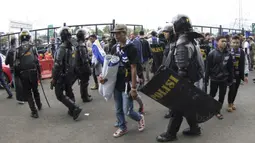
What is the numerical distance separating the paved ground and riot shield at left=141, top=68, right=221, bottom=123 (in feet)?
2.24

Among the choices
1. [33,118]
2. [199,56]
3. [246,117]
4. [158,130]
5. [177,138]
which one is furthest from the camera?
[33,118]

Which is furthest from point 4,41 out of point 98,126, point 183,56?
point 183,56

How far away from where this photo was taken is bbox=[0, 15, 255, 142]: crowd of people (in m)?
3.95

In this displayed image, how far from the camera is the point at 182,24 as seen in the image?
12.8 ft

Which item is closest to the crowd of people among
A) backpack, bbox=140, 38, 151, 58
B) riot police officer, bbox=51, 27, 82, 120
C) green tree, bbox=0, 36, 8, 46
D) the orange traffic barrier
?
riot police officer, bbox=51, 27, 82, 120

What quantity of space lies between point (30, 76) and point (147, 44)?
4336 millimetres

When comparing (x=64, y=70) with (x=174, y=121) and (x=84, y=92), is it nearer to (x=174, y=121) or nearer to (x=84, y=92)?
(x=84, y=92)

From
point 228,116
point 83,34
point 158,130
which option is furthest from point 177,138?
point 83,34

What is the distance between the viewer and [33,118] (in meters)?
5.81

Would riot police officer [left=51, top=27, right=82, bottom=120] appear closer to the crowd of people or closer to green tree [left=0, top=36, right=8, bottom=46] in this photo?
the crowd of people

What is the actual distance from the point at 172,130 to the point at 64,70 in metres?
2.57

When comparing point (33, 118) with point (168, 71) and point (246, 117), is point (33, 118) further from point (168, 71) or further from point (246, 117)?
point (246, 117)

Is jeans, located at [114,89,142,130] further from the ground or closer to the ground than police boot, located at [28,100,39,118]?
further from the ground

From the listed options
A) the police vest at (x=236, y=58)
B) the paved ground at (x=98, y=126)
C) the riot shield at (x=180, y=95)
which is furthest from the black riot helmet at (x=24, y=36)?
the police vest at (x=236, y=58)
